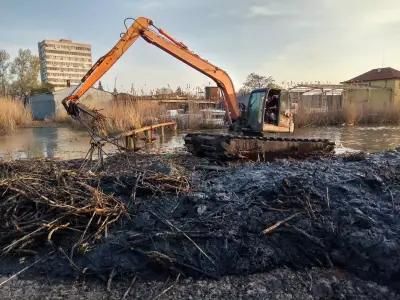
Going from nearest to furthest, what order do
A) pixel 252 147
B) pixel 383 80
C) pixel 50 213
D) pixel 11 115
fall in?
pixel 50 213 → pixel 252 147 → pixel 11 115 → pixel 383 80

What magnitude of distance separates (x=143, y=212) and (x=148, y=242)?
2.00 ft

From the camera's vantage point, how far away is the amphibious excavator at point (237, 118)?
8906 mm

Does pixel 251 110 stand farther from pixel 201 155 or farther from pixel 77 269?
pixel 77 269

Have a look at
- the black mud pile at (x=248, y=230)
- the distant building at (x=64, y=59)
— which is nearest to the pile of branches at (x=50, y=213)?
the black mud pile at (x=248, y=230)

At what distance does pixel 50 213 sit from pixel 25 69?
48631mm

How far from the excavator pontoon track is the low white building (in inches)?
992

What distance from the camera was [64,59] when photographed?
7931cm

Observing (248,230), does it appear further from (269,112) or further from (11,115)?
(11,115)

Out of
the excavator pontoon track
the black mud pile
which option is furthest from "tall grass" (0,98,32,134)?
the black mud pile

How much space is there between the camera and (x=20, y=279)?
363 cm

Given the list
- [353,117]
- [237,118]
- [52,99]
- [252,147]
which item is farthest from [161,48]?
[52,99]

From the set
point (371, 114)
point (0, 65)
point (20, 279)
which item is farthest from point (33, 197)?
point (0, 65)

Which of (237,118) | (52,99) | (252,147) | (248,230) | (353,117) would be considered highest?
(52,99)

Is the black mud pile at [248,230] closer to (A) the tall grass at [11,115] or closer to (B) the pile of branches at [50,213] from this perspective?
(B) the pile of branches at [50,213]
